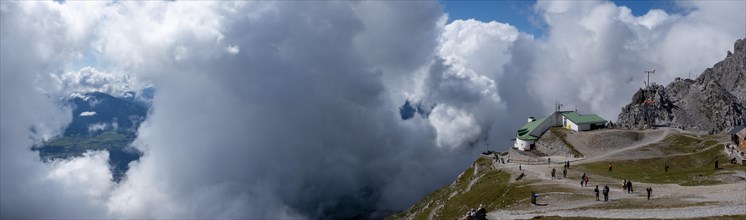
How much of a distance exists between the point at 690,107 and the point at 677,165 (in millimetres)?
80456

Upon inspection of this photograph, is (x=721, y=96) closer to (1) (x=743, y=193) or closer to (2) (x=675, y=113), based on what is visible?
(2) (x=675, y=113)

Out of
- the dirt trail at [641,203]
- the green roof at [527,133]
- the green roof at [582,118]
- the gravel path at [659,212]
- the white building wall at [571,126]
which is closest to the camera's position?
the gravel path at [659,212]

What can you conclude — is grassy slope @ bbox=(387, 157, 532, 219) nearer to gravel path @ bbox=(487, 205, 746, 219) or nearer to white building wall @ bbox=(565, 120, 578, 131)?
gravel path @ bbox=(487, 205, 746, 219)

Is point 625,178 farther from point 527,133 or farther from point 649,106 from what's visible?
point 649,106

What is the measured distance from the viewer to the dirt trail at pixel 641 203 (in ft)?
173

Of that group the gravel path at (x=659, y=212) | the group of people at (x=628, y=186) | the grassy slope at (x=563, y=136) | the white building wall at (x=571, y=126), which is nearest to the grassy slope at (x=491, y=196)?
the group of people at (x=628, y=186)

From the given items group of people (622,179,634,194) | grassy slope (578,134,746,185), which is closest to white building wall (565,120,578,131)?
grassy slope (578,134,746,185)

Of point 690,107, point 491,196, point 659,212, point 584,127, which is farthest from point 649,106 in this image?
point 659,212

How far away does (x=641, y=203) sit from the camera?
196 feet

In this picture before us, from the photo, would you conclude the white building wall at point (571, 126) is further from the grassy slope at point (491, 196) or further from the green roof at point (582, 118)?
the grassy slope at point (491, 196)

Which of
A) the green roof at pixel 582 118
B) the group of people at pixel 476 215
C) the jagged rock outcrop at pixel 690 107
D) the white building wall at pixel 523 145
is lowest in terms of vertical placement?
the group of people at pixel 476 215

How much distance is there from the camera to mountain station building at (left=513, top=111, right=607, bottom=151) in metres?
148

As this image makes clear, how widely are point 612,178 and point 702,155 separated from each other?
32.8 meters

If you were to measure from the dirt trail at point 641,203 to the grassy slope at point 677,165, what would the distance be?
5.59 metres
